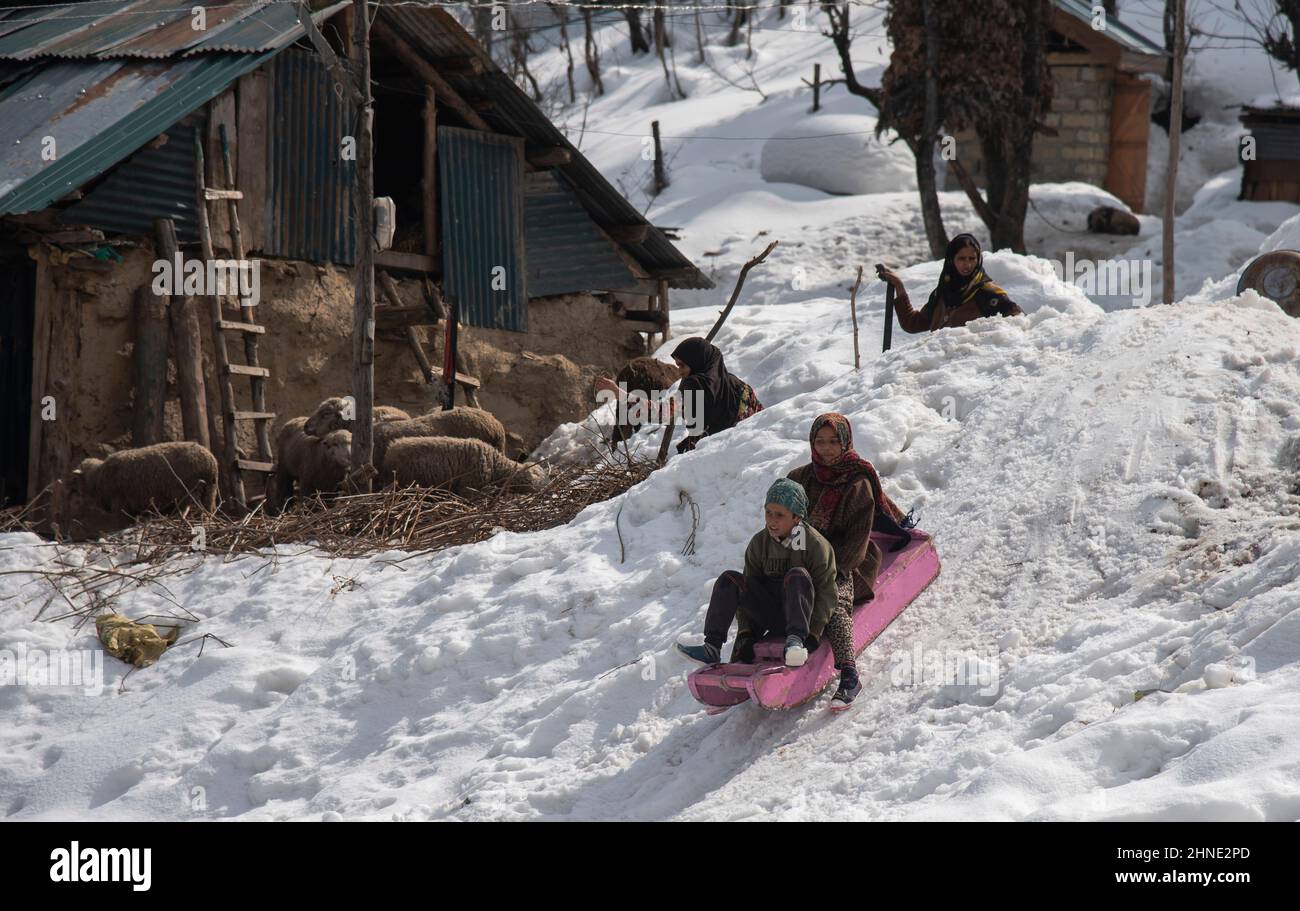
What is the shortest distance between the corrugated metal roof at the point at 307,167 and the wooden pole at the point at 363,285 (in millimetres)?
2147

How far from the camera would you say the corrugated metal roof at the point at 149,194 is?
12133mm

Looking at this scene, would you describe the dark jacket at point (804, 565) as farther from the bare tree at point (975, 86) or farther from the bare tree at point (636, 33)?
the bare tree at point (636, 33)

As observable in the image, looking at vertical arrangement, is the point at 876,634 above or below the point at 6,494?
above

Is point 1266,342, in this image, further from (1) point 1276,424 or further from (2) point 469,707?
(2) point 469,707

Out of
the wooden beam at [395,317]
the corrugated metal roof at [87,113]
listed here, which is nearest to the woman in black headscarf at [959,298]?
the wooden beam at [395,317]

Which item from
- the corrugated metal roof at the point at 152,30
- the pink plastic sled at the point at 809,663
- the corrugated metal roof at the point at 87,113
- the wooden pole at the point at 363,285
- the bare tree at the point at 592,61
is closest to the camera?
the pink plastic sled at the point at 809,663

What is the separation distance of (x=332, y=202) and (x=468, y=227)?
1.55 meters

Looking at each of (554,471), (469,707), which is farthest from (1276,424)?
(554,471)

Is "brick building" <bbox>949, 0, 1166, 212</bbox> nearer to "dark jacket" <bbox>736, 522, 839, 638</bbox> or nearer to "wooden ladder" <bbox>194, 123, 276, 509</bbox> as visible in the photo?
"wooden ladder" <bbox>194, 123, 276, 509</bbox>

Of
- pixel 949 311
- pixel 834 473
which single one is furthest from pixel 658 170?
pixel 834 473

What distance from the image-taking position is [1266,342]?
916 cm

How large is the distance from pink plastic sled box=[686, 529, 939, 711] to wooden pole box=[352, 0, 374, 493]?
472 cm

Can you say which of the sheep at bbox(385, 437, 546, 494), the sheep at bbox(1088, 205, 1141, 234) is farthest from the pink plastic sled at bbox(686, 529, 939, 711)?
the sheep at bbox(1088, 205, 1141, 234)
